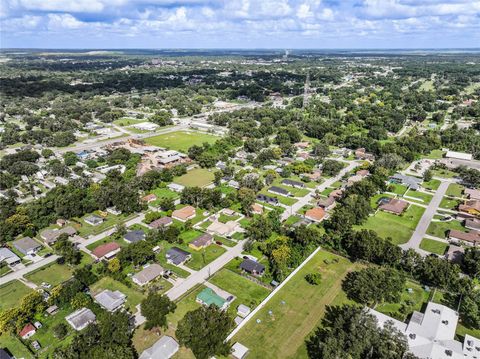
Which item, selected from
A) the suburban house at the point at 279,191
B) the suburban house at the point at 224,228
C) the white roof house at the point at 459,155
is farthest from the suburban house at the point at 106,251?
the white roof house at the point at 459,155

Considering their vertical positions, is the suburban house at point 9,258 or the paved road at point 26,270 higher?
the suburban house at point 9,258

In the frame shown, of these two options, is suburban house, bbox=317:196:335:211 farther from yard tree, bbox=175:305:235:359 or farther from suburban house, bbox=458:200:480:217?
yard tree, bbox=175:305:235:359

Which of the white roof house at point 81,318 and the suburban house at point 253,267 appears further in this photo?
the suburban house at point 253,267

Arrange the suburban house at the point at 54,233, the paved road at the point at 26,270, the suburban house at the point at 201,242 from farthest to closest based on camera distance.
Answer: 1. the suburban house at the point at 54,233
2. the suburban house at the point at 201,242
3. the paved road at the point at 26,270

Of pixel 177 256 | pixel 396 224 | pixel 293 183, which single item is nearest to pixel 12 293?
pixel 177 256

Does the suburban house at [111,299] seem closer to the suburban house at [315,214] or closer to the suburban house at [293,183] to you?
the suburban house at [315,214]

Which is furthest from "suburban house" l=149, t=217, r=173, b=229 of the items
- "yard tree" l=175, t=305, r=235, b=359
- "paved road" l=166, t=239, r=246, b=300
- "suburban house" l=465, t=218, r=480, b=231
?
"suburban house" l=465, t=218, r=480, b=231

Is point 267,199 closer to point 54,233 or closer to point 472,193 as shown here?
point 54,233
